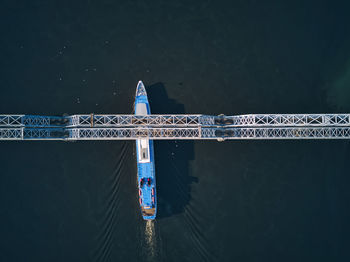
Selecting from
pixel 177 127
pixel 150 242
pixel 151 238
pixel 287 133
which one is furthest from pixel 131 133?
pixel 287 133

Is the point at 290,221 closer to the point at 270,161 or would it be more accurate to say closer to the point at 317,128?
the point at 270,161

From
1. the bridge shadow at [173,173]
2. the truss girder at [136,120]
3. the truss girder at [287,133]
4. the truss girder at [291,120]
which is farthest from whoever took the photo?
the bridge shadow at [173,173]

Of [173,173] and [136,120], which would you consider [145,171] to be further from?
[136,120]

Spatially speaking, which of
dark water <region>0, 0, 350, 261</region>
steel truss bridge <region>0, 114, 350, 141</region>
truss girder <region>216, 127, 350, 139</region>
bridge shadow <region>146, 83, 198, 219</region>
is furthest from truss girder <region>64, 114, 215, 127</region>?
bridge shadow <region>146, 83, 198, 219</region>

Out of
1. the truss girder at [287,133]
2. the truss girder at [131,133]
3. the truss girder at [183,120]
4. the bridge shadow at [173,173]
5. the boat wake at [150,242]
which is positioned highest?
the truss girder at [183,120]

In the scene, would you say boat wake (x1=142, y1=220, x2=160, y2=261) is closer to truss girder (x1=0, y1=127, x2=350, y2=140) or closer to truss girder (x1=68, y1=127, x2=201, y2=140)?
truss girder (x1=68, y1=127, x2=201, y2=140)

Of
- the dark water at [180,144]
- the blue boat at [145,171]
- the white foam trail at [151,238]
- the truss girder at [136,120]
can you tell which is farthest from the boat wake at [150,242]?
the truss girder at [136,120]

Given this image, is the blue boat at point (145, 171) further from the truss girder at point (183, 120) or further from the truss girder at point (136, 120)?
the truss girder at point (183, 120)
